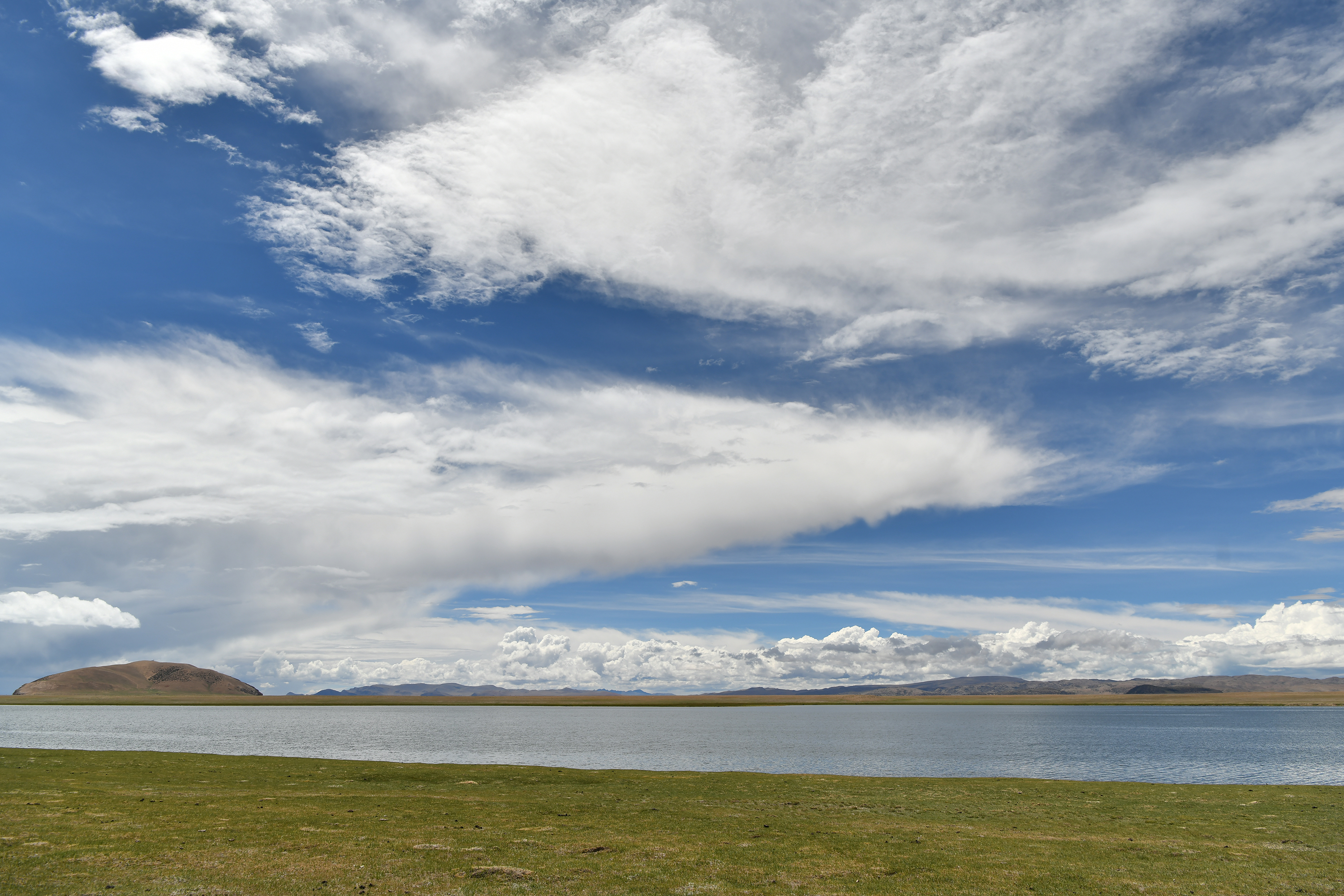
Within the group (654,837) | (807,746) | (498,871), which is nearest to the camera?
(498,871)

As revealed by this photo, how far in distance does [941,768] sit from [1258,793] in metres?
32.7

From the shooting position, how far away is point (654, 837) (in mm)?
30391

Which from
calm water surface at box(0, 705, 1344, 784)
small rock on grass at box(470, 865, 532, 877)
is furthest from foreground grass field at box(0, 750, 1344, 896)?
calm water surface at box(0, 705, 1344, 784)

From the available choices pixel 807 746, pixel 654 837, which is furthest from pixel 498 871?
pixel 807 746

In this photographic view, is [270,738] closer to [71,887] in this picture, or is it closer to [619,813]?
[619,813]

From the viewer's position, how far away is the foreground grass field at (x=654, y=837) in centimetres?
2312

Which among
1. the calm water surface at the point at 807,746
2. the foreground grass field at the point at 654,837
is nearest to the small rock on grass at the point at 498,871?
the foreground grass field at the point at 654,837

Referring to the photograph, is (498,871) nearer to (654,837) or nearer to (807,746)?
(654,837)

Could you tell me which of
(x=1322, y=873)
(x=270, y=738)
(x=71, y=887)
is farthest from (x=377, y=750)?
(x=1322, y=873)

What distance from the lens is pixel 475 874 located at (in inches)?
925

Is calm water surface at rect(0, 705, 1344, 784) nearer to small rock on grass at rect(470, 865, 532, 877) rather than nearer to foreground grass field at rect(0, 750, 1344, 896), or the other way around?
foreground grass field at rect(0, 750, 1344, 896)

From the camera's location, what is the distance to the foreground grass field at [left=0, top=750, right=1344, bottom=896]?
2312 centimetres

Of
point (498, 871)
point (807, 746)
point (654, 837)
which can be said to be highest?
point (498, 871)

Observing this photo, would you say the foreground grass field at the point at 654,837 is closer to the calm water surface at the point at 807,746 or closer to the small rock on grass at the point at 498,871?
the small rock on grass at the point at 498,871
